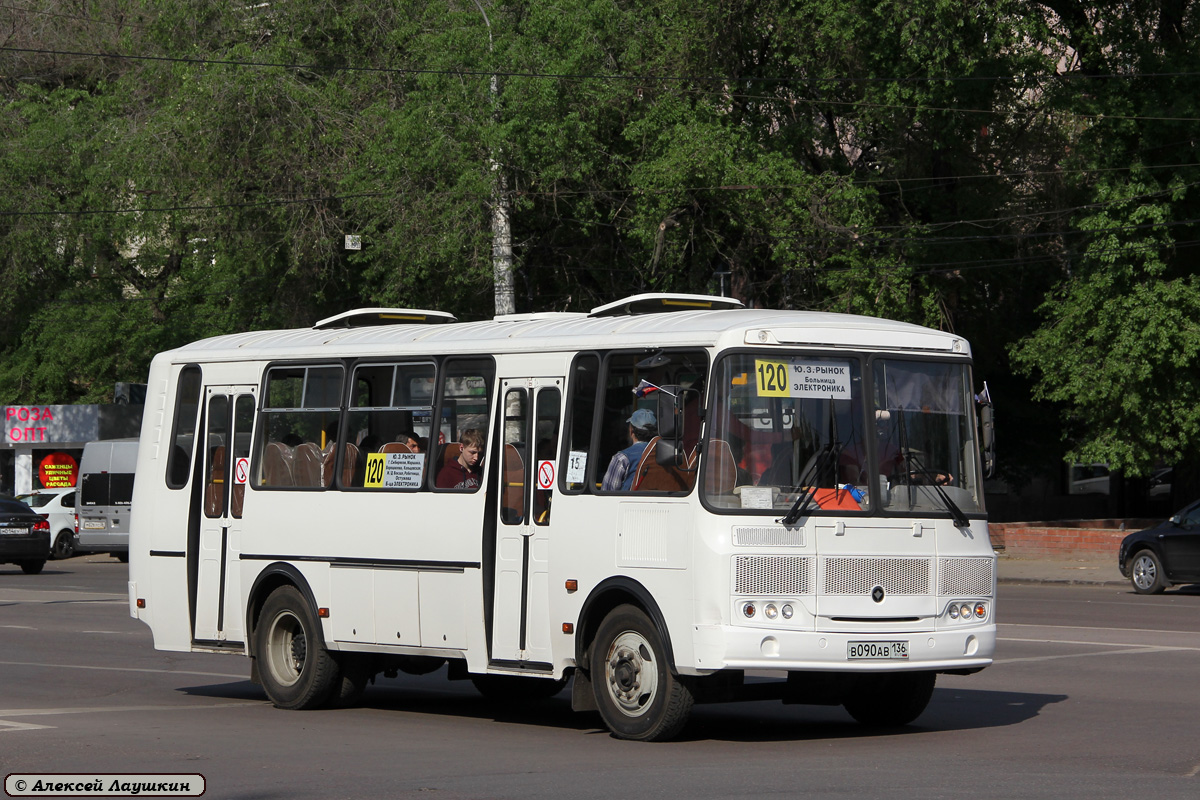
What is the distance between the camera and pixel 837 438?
10641 mm

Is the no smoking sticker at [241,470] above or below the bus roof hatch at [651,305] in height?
below

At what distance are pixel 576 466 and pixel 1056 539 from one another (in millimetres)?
25193

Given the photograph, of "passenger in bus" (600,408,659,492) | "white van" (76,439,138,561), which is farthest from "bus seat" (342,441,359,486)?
"white van" (76,439,138,561)

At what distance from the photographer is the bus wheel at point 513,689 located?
13.6m

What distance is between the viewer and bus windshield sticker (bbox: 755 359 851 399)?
10.5 meters

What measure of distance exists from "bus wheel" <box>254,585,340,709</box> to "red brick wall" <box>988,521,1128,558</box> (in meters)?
22.6

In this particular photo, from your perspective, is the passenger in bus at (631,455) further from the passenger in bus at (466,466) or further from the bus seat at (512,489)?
the passenger in bus at (466,466)

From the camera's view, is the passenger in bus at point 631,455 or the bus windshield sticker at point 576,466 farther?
the bus windshield sticker at point 576,466

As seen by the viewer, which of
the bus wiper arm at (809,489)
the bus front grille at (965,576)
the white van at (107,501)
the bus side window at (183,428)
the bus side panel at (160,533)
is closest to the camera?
the bus wiper arm at (809,489)

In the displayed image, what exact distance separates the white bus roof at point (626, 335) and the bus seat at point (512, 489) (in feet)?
2.43

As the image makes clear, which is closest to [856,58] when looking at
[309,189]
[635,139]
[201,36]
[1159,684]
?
[635,139]

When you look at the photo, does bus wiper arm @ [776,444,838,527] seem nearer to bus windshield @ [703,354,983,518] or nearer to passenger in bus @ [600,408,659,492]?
bus windshield @ [703,354,983,518]

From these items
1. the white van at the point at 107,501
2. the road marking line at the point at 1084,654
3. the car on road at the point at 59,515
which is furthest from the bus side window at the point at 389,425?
the car on road at the point at 59,515

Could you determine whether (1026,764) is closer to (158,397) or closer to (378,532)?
(378,532)
